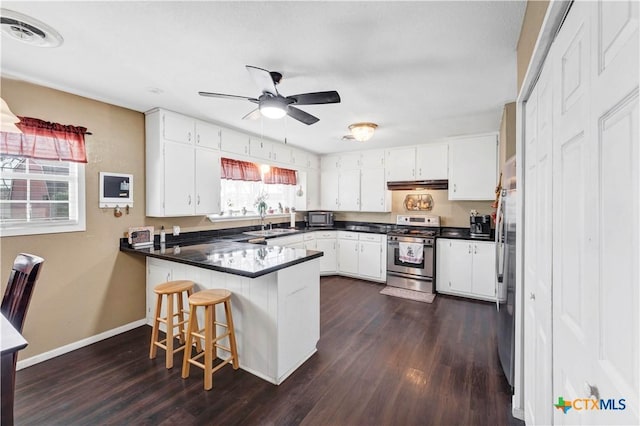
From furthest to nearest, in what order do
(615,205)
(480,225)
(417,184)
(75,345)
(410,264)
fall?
(417,184), (410,264), (480,225), (75,345), (615,205)

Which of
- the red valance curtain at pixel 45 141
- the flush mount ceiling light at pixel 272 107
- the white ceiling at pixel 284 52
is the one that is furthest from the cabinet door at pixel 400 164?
the red valance curtain at pixel 45 141

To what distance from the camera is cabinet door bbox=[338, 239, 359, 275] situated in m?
5.05

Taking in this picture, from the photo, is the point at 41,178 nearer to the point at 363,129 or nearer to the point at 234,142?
the point at 234,142

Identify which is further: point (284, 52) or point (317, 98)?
point (317, 98)

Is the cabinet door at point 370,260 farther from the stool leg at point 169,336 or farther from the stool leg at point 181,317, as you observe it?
the stool leg at point 169,336

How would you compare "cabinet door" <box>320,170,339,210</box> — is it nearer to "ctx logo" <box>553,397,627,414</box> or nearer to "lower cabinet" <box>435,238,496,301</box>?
"lower cabinet" <box>435,238,496,301</box>

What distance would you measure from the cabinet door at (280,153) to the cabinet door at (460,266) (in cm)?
300

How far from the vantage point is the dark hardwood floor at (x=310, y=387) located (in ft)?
5.88

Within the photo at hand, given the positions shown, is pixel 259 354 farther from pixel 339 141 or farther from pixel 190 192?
pixel 339 141

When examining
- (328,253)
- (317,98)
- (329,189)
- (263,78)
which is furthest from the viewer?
(329,189)

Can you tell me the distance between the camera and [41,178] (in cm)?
247

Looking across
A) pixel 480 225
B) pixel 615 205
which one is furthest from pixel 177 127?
pixel 480 225

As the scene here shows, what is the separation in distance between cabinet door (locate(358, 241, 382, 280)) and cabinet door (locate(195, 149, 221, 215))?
2.62 metres

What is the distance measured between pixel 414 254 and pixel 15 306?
4269 mm
